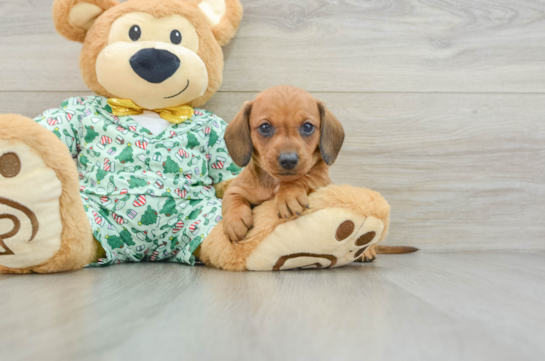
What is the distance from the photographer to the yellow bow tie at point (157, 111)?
1.13 m

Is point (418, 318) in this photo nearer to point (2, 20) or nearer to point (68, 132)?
point (68, 132)

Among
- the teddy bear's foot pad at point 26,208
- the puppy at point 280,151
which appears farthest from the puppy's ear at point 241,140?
the teddy bear's foot pad at point 26,208

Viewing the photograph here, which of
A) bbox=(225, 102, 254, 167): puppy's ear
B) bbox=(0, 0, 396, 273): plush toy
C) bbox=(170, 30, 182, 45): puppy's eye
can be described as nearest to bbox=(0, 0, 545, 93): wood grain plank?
bbox=(0, 0, 396, 273): plush toy

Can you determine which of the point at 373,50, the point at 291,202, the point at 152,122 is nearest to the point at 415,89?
the point at 373,50

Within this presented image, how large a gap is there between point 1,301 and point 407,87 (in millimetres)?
1268

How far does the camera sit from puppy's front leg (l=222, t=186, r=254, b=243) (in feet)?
2.98

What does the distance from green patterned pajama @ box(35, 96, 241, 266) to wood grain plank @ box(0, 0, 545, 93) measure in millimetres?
297

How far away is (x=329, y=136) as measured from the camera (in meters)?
0.93

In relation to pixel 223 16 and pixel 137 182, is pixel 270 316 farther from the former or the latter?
pixel 223 16

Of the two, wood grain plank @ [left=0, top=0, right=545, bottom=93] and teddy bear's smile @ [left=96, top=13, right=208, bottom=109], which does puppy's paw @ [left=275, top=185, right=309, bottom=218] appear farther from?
wood grain plank @ [left=0, top=0, right=545, bottom=93]

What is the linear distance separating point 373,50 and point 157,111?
749 millimetres

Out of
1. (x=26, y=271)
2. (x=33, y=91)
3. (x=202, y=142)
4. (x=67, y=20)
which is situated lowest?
(x=26, y=271)

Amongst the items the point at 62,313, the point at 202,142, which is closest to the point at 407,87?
the point at 202,142

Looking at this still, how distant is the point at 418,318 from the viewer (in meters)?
0.55
